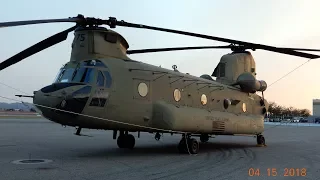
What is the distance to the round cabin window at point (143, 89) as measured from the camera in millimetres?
12516

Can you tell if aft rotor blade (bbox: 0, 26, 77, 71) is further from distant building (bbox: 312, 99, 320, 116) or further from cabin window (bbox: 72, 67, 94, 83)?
distant building (bbox: 312, 99, 320, 116)

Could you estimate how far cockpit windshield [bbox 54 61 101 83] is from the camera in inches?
448

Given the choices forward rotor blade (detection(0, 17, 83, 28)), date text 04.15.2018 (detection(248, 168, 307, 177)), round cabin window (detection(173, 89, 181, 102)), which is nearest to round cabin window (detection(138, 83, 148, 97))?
round cabin window (detection(173, 89, 181, 102))

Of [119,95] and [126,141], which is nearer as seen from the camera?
[119,95]

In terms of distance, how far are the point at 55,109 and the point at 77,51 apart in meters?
2.55

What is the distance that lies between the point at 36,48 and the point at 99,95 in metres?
2.47

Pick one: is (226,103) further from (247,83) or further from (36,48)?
(36,48)

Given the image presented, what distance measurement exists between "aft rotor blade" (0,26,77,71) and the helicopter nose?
128cm

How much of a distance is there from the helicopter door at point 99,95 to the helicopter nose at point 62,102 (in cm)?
24

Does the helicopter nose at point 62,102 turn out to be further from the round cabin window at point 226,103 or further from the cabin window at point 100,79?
the round cabin window at point 226,103

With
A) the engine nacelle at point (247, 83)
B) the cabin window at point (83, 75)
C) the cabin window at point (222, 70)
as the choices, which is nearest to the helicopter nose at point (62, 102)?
the cabin window at point (83, 75)

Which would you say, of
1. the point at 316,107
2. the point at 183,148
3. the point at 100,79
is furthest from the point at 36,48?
the point at 316,107

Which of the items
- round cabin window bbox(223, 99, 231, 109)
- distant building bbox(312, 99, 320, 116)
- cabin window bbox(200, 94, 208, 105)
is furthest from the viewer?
distant building bbox(312, 99, 320, 116)

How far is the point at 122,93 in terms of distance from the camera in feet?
39.2
